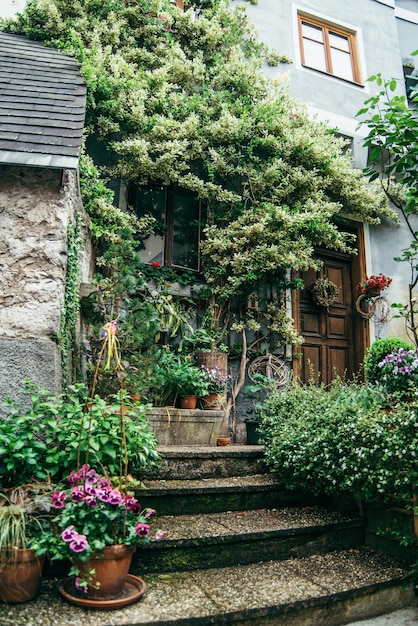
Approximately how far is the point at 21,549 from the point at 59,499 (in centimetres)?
29

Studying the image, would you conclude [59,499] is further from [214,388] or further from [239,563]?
[214,388]

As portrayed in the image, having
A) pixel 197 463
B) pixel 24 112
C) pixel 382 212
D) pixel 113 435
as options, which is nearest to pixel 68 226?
pixel 24 112

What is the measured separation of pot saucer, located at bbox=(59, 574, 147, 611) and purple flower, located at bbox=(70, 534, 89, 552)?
27 cm

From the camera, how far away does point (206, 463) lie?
13.2 feet

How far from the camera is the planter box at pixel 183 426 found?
4.53 meters

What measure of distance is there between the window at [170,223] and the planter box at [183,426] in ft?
7.58

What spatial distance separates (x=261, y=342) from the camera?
6613 mm

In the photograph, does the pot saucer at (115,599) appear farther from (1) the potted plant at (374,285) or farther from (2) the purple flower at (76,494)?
(1) the potted plant at (374,285)

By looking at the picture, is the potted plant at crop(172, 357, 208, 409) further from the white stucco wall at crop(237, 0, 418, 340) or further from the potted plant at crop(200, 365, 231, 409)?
the white stucco wall at crop(237, 0, 418, 340)

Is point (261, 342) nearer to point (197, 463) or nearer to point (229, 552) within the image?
point (197, 463)

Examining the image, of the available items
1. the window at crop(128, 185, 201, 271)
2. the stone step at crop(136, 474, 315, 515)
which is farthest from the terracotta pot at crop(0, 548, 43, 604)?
the window at crop(128, 185, 201, 271)

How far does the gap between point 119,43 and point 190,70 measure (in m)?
0.98

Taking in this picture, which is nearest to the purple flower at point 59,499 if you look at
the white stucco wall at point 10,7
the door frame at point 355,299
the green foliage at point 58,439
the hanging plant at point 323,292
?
the green foliage at point 58,439

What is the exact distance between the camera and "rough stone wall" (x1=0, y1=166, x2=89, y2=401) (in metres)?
3.41
